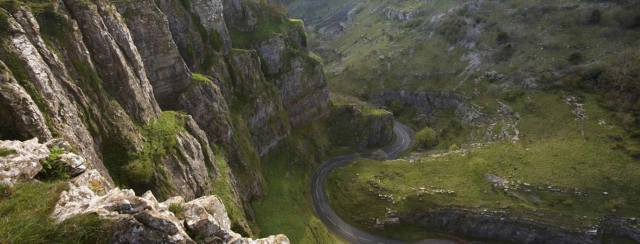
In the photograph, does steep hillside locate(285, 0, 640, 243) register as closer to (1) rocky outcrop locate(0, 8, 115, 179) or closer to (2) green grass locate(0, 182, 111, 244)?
(1) rocky outcrop locate(0, 8, 115, 179)

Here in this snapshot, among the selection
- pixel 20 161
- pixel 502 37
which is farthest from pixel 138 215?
pixel 502 37

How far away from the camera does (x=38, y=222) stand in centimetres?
1413

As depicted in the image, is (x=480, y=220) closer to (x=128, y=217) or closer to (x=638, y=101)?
(x=638, y=101)

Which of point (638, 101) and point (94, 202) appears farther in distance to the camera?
point (638, 101)

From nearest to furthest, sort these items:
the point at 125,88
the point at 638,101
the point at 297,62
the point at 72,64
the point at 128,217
→ the point at 128,217 < the point at 72,64 < the point at 125,88 < the point at 638,101 < the point at 297,62

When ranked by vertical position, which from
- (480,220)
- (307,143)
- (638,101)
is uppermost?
(307,143)

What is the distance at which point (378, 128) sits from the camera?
102062mm

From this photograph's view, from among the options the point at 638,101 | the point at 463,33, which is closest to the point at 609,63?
the point at 638,101

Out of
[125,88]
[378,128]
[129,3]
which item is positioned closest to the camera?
[125,88]

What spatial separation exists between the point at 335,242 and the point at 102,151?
4484 cm

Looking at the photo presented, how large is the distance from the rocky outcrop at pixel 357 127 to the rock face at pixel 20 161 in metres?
80.2

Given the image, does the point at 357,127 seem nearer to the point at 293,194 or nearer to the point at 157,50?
A: the point at 293,194

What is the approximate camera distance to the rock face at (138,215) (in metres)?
15.2

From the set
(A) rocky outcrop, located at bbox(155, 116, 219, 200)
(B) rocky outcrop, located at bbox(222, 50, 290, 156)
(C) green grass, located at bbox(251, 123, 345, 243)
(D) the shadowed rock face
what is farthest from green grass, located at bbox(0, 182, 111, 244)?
(D) the shadowed rock face
